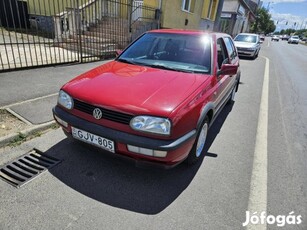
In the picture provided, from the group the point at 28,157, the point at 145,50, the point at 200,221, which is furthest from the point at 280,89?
the point at 28,157

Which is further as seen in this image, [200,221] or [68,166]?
[68,166]

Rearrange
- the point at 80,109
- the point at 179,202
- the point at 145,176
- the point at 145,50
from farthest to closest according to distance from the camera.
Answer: the point at 145,50 < the point at 145,176 < the point at 80,109 < the point at 179,202

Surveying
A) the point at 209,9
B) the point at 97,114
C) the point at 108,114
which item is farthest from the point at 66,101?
the point at 209,9

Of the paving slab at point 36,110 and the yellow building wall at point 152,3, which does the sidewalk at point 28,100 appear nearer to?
the paving slab at point 36,110

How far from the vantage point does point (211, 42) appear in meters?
3.47

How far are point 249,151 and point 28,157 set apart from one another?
10.4 feet

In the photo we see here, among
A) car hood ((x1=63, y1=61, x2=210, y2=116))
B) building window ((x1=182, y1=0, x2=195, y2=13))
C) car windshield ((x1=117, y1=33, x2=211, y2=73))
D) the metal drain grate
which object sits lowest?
the metal drain grate

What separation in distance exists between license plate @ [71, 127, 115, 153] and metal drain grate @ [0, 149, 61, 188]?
0.59 m

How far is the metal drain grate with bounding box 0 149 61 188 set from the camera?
2.58 meters

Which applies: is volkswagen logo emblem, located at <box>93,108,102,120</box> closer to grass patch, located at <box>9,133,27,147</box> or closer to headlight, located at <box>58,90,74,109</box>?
headlight, located at <box>58,90,74,109</box>

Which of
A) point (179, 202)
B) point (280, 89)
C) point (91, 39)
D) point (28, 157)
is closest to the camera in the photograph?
point (179, 202)

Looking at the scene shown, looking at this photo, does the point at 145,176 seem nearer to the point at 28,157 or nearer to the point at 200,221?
the point at 200,221

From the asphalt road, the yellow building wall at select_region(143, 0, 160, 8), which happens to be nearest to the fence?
the yellow building wall at select_region(143, 0, 160, 8)

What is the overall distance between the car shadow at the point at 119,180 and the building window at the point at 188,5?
13727mm
